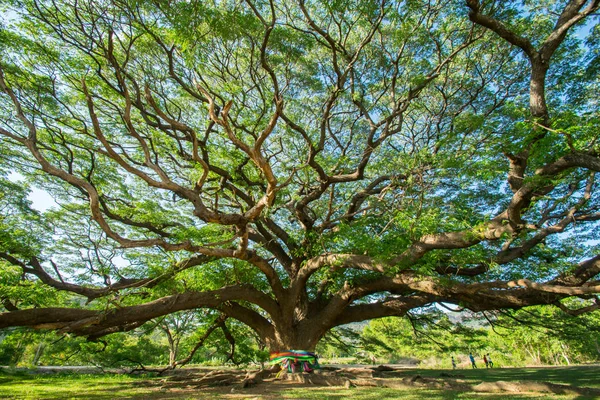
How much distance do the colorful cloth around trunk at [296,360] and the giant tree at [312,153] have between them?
0.33m

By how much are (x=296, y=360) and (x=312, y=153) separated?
494 cm

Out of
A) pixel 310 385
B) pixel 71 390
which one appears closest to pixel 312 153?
pixel 310 385

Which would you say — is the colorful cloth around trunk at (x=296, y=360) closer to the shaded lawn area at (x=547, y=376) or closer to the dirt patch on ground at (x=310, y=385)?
the dirt patch on ground at (x=310, y=385)

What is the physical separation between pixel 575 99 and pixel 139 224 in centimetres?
1004

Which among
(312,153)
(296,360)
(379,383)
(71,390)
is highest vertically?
(312,153)

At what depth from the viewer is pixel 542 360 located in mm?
23172

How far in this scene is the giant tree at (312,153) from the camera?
4922 mm

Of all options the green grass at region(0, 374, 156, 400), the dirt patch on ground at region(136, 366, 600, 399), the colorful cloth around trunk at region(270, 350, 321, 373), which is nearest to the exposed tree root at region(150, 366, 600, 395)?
the dirt patch on ground at region(136, 366, 600, 399)

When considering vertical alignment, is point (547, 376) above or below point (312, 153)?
below

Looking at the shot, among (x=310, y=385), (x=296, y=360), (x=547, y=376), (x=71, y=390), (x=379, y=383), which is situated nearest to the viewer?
(x=71, y=390)

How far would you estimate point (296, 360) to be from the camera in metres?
7.38

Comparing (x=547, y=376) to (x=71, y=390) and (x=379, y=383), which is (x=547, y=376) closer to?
(x=379, y=383)

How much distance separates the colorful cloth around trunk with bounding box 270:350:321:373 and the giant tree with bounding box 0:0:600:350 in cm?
33

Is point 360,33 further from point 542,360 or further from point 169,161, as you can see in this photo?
point 542,360
